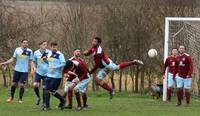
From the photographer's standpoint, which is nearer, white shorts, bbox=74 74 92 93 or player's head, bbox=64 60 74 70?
player's head, bbox=64 60 74 70

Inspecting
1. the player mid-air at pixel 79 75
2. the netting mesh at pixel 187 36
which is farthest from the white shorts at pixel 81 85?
the netting mesh at pixel 187 36

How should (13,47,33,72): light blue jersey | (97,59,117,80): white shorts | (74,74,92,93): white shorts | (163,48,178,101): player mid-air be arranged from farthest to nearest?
(163,48,178,101): player mid-air → (13,47,33,72): light blue jersey → (97,59,117,80): white shorts → (74,74,92,93): white shorts

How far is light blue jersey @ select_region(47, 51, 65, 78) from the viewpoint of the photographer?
1764 centimetres

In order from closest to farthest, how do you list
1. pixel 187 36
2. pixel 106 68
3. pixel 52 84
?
1. pixel 52 84
2. pixel 106 68
3. pixel 187 36

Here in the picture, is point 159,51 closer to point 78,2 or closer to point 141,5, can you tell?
point 141,5

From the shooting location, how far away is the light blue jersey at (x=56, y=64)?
695 inches

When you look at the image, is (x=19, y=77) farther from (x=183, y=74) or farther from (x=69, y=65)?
(x=183, y=74)

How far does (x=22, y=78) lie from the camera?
21109 mm

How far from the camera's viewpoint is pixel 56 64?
17703 millimetres

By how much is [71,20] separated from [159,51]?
267 inches

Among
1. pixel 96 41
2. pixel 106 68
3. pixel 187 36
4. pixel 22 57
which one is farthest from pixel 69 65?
pixel 187 36

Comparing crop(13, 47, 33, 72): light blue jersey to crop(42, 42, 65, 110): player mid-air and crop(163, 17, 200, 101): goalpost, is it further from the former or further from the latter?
crop(163, 17, 200, 101): goalpost

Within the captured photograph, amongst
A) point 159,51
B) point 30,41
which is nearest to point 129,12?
point 159,51

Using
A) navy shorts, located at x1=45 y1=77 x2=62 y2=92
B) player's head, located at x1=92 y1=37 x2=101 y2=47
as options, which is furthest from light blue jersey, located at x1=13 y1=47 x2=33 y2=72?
player's head, located at x1=92 y1=37 x2=101 y2=47
